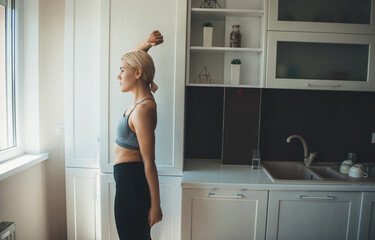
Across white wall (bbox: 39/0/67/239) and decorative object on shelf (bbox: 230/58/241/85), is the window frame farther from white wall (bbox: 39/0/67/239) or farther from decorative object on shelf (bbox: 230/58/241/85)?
decorative object on shelf (bbox: 230/58/241/85)

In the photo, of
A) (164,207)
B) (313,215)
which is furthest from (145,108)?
(313,215)

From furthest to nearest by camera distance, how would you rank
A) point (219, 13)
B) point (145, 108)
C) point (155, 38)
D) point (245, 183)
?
point (219, 13), point (245, 183), point (155, 38), point (145, 108)

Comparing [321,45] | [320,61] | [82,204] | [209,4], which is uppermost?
[209,4]

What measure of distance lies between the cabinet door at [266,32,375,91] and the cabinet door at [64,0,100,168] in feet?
4.11

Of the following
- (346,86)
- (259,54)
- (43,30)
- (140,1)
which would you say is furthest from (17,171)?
(346,86)

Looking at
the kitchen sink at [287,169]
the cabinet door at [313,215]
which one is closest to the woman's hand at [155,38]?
the cabinet door at [313,215]

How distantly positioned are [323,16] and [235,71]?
2.39 feet

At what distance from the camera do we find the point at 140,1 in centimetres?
172

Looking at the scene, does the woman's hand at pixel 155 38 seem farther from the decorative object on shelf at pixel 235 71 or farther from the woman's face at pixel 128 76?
the decorative object on shelf at pixel 235 71

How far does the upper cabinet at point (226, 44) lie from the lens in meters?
1.93

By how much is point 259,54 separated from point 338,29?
552mm

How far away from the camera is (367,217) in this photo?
5.82 ft

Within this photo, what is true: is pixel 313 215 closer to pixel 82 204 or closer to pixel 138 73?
pixel 138 73

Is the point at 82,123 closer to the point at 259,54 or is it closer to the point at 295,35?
the point at 259,54
